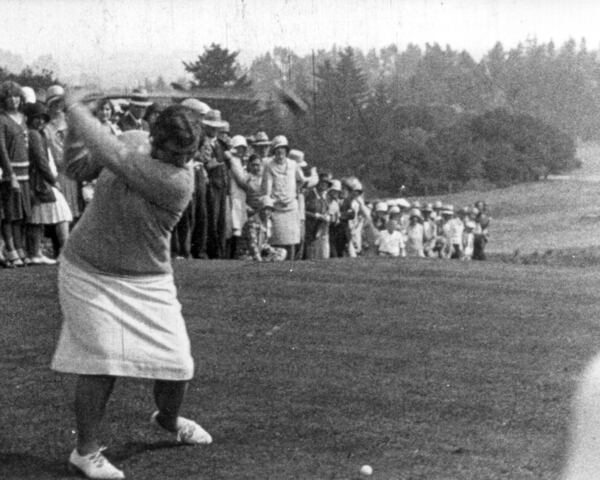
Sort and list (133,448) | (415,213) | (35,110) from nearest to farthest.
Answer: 1. (133,448)
2. (35,110)
3. (415,213)

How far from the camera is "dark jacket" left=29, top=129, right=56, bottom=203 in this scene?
11172 mm

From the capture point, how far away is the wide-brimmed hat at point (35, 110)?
36.5ft

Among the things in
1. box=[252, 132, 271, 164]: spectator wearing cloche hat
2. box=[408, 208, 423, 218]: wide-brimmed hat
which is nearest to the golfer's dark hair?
box=[252, 132, 271, 164]: spectator wearing cloche hat

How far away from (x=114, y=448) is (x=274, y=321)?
352 centimetres

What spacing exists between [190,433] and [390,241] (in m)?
14.6

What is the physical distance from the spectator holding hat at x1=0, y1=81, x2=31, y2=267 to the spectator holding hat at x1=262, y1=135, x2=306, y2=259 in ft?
12.3

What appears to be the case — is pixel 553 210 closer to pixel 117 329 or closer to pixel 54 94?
pixel 54 94

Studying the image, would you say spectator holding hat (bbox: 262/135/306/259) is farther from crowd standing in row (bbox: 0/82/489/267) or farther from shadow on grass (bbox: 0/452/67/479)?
shadow on grass (bbox: 0/452/67/479)

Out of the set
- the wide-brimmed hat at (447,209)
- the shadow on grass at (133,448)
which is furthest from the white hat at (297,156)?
the shadow on grass at (133,448)

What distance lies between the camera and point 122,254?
201 inches

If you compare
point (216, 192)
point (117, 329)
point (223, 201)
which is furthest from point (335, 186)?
point (117, 329)

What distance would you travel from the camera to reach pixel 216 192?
13211 mm

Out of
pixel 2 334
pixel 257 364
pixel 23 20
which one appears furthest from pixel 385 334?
pixel 23 20

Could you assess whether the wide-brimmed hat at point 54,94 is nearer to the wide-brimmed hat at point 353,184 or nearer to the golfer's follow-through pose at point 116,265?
the golfer's follow-through pose at point 116,265
